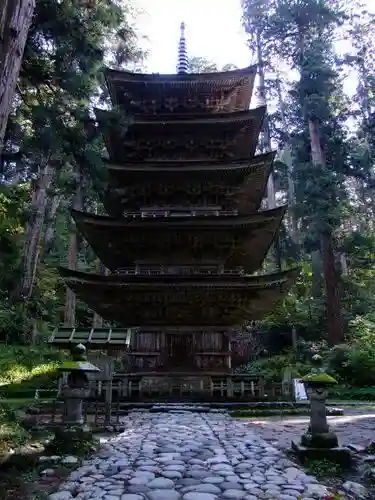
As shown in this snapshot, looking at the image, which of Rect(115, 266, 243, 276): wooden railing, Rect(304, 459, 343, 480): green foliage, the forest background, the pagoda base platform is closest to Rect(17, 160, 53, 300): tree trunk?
the forest background

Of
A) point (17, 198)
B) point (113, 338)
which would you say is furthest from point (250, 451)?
point (17, 198)

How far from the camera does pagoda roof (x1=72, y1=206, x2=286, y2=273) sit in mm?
13703

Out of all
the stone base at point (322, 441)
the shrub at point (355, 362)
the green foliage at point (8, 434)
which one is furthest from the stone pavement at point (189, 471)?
the shrub at point (355, 362)

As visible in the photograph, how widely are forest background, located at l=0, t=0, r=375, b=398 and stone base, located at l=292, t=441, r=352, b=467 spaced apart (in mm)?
5045

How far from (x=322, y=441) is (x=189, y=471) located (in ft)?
5.47

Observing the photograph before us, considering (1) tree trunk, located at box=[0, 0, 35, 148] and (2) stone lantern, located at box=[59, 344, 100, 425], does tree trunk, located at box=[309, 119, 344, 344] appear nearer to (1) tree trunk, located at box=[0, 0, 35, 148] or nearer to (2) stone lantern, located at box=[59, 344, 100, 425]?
(2) stone lantern, located at box=[59, 344, 100, 425]

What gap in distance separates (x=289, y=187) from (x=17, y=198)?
94.9ft

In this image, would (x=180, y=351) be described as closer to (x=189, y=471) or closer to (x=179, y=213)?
(x=179, y=213)

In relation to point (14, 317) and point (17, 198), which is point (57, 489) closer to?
point (17, 198)

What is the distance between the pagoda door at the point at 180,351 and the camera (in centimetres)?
1361

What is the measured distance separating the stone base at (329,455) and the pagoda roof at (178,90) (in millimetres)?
13797

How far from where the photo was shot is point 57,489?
13.0ft

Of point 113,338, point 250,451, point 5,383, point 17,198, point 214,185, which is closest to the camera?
point 250,451

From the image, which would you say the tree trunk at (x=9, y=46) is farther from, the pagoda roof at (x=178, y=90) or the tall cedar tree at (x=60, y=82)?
the pagoda roof at (x=178, y=90)
